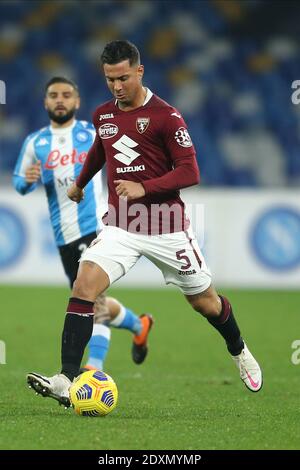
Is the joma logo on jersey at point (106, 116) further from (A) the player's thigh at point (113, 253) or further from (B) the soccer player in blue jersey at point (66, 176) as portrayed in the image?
(B) the soccer player in blue jersey at point (66, 176)

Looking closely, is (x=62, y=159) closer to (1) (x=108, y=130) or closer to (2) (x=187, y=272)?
(1) (x=108, y=130)

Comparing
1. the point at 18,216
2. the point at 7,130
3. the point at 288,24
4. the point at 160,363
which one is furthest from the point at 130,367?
the point at 288,24

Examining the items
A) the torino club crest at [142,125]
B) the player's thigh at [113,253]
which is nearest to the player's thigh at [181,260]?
the player's thigh at [113,253]

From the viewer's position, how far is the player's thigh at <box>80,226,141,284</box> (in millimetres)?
5863

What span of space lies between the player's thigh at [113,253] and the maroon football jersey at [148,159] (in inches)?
3.7

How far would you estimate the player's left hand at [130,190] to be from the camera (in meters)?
5.68

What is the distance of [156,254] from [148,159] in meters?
0.60

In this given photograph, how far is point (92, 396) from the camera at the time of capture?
5516mm

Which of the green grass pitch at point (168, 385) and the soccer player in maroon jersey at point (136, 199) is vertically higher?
the soccer player in maroon jersey at point (136, 199)

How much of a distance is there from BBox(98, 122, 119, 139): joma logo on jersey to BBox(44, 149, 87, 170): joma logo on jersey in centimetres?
167

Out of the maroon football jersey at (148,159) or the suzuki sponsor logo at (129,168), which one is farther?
the suzuki sponsor logo at (129,168)

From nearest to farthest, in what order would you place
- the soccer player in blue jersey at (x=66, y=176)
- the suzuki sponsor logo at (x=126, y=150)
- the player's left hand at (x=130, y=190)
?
the player's left hand at (x=130, y=190) → the suzuki sponsor logo at (x=126, y=150) → the soccer player in blue jersey at (x=66, y=176)

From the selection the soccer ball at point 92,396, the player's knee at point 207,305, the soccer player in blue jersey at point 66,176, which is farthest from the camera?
the soccer player in blue jersey at point 66,176

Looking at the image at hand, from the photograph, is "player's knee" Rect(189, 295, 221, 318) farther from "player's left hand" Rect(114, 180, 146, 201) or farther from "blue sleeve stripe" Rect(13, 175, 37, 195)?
"blue sleeve stripe" Rect(13, 175, 37, 195)
